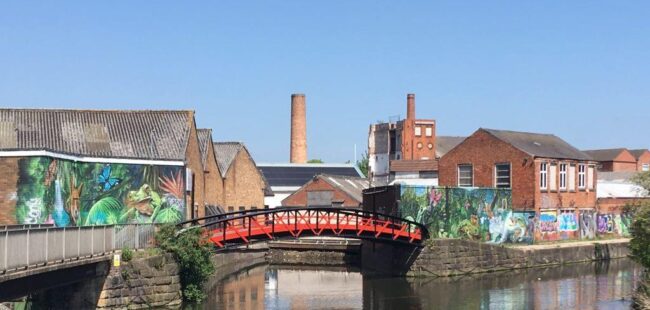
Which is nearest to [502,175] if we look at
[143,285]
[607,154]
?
[143,285]

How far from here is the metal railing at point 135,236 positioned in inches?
1476

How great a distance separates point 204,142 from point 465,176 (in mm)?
19209

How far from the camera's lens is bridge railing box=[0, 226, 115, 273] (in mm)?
26219

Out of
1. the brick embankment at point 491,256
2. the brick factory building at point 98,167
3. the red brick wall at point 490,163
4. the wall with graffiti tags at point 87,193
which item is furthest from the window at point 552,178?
the wall with graffiti tags at point 87,193

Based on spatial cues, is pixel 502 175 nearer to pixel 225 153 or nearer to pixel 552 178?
pixel 552 178

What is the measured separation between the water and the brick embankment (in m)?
1.11

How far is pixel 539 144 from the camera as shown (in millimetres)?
66938

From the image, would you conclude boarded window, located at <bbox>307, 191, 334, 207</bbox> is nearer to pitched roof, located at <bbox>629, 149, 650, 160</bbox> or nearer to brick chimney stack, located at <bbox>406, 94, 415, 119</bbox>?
brick chimney stack, located at <bbox>406, 94, 415, 119</bbox>

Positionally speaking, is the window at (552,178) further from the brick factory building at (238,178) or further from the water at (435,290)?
the brick factory building at (238,178)

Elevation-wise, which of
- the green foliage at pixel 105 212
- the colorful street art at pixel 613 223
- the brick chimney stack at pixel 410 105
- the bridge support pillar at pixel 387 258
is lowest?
the bridge support pillar at pixel 387 258

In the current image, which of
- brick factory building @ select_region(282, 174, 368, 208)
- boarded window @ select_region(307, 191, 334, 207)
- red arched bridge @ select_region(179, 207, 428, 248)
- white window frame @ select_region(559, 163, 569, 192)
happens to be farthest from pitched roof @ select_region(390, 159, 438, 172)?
red arched bridge @ select_region(179, 207, 428, 248)

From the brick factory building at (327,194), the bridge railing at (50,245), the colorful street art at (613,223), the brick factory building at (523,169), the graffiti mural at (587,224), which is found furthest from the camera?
the brick factory building at (327,194)

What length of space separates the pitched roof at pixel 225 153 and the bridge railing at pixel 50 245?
112 ft

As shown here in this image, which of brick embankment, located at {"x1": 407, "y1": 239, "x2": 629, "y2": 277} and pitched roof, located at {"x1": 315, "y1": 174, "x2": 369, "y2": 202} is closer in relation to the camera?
brick embankment, located at {"x1": 407, "y1": 239, "x2": 629, "y2": 277}
